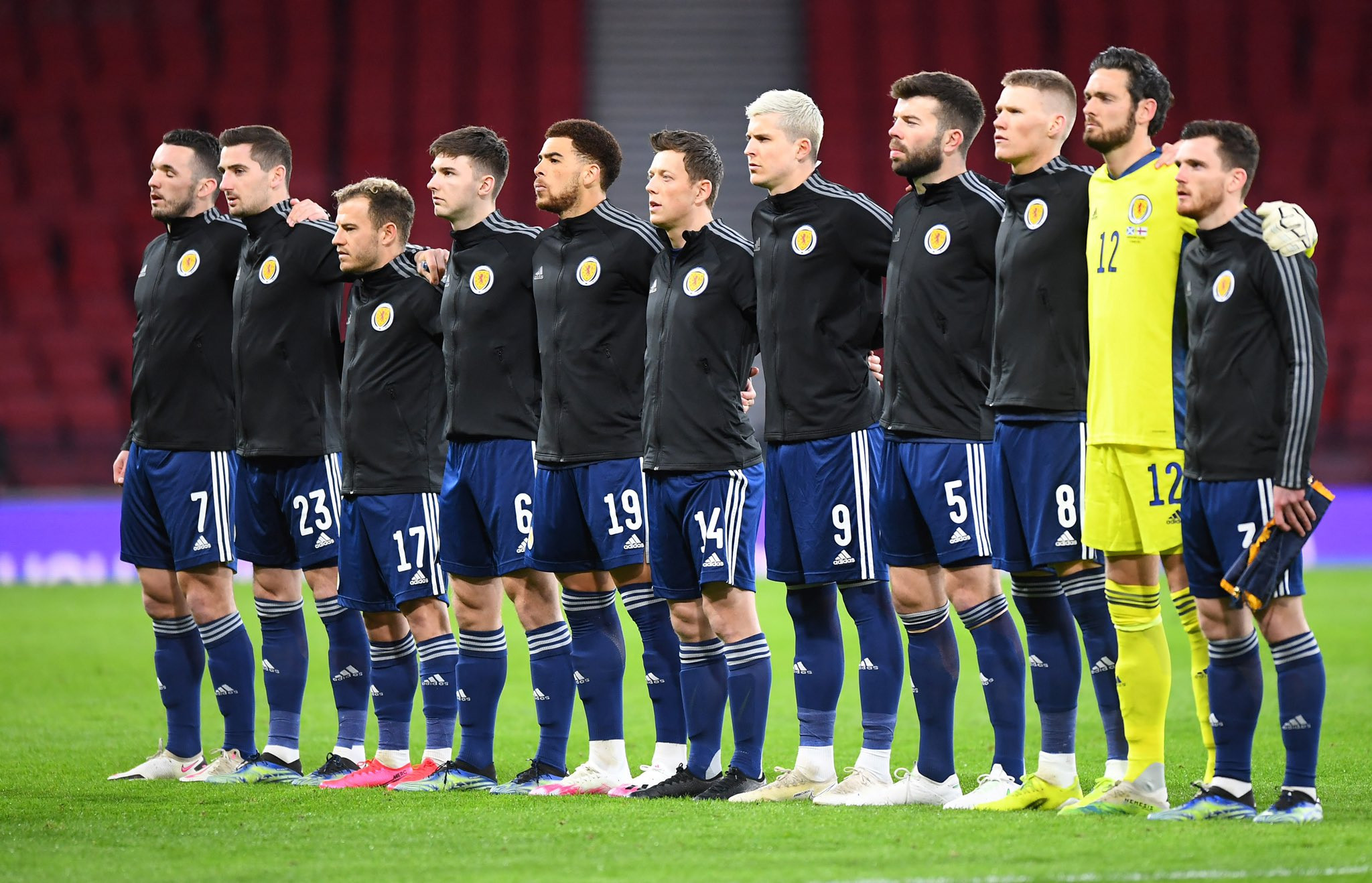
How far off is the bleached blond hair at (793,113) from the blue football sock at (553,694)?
7.39 ft

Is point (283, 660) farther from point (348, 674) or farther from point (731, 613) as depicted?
point (731, 613)

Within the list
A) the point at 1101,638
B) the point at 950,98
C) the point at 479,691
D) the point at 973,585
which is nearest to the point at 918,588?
the point at 973,585

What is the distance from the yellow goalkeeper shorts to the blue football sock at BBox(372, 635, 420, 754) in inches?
120

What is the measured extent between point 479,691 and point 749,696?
3.93ft

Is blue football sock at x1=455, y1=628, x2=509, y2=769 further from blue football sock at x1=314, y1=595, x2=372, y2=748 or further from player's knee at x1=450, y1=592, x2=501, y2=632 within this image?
blue football sock at x1=314, y1=595, x2=372, y2=748

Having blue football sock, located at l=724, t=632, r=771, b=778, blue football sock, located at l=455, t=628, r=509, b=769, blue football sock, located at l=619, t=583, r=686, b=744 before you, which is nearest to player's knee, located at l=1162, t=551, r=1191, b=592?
blue football sock, located at l=724, t=632, r=771, b=778

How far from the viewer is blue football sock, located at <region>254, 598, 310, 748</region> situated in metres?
8.06

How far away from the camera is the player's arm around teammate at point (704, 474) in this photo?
7.02 m

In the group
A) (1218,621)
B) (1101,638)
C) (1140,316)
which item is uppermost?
(1140,316)

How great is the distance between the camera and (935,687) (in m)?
6.75

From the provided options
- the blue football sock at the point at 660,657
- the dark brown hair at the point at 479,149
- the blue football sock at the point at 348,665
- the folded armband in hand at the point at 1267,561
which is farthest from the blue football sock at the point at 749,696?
the dark brown hair at the point at 479,149

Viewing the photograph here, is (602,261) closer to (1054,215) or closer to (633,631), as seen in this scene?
(1054,215)

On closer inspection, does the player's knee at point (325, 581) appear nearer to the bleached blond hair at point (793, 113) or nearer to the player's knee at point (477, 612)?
the player's knee at point (477, 612)

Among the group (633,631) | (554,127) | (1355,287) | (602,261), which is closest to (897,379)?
(602,261)
